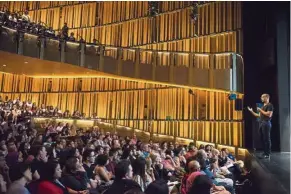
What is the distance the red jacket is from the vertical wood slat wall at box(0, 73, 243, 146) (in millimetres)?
10475

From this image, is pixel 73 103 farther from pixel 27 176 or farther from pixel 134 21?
pixel 27 176

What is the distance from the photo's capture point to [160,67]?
12.8 metres

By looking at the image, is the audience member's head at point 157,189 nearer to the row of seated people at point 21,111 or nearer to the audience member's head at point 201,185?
the audience member's head at point 201,185

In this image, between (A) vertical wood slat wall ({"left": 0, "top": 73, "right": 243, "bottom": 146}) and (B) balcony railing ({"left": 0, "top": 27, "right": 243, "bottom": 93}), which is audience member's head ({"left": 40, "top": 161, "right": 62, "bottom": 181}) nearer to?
(B) balcony railing ({"left": 0, "top": 27, "right": 243, "bottom": 93})

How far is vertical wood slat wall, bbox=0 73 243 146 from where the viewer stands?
1309cm

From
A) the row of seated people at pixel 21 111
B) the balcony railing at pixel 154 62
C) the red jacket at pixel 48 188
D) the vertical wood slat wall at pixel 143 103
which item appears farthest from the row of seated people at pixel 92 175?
the vertical wood slat wall at pixel 143 103

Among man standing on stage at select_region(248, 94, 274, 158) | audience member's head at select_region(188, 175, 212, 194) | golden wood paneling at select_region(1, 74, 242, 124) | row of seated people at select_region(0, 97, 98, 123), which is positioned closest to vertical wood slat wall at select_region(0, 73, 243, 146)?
golden wood paneling at select_region(1, 74, 242, 124)

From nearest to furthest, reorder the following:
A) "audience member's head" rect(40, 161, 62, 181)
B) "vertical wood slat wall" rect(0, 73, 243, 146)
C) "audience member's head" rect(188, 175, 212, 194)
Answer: "audience member's head" rect(40, 161, 62, 181), "audience member's head" rect(188, 175, 212, 194), "vertical wood slat wall" rect(0, 73, 243, 146)

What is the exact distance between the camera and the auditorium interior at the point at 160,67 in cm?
1038


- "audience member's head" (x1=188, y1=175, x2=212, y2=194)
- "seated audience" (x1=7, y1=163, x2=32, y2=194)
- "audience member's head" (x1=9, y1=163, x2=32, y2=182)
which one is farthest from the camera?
"audience member's head" (x1=188, y1=175, x2=212, y2=194)

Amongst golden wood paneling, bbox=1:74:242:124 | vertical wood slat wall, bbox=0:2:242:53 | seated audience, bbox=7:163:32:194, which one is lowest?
seated audience, bbox=7:163:32:194

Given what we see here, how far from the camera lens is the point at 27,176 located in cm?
274

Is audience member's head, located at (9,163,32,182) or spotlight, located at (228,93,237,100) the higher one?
spotlight, located at (228,93,237,100)

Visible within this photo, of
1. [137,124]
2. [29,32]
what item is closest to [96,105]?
[137,124]
